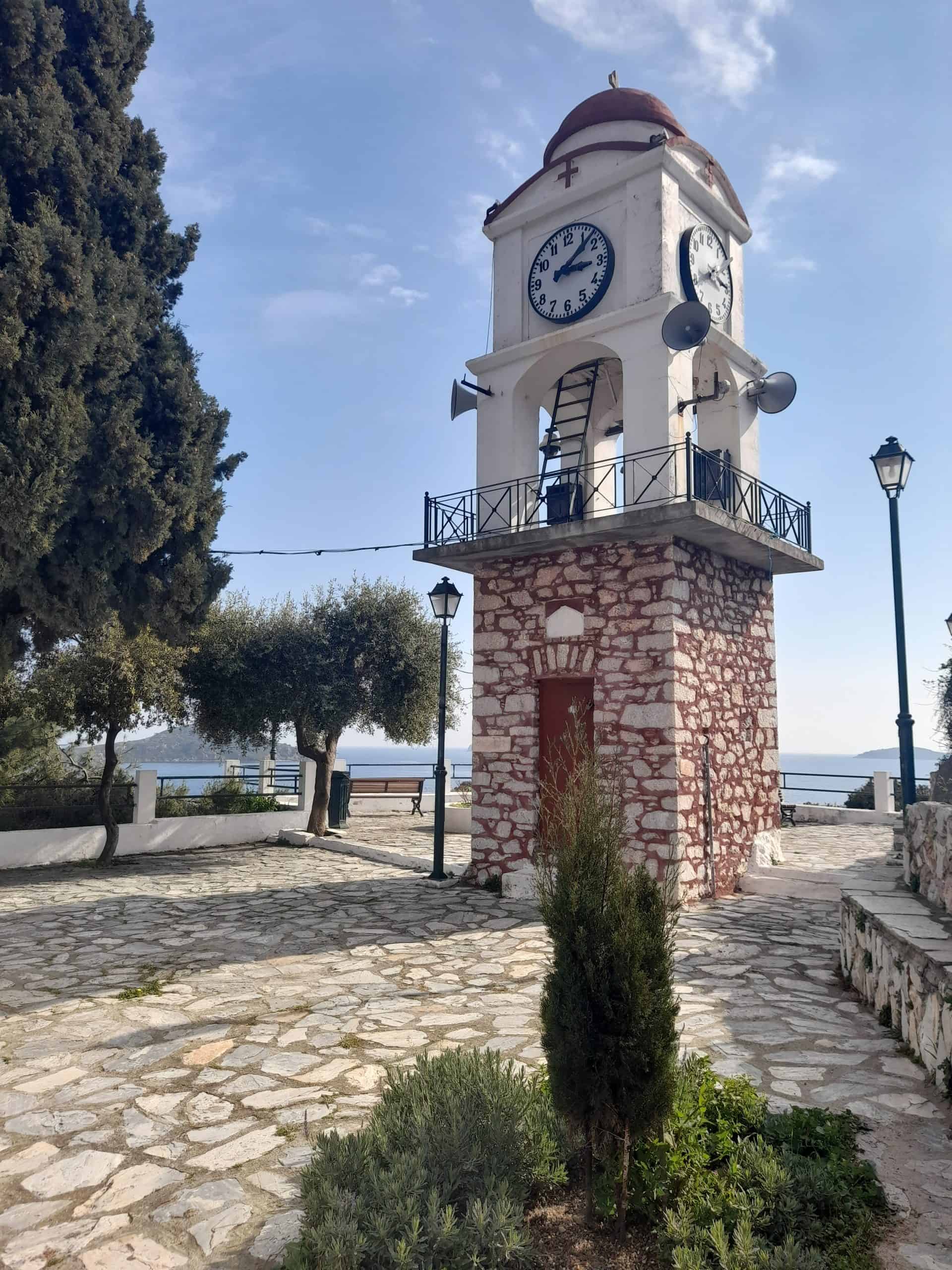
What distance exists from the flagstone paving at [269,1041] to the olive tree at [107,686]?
3816mm

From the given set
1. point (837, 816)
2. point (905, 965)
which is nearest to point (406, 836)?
point (837, 816)

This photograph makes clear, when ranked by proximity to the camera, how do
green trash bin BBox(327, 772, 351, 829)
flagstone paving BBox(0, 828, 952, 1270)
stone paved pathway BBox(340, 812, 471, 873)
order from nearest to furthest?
flagstone paving BBox(0, 828, 952, 1270)
stone paved pathway BBox(340, 812, 471, 873)
green trash bin BBox(327, 772, 351, 829)

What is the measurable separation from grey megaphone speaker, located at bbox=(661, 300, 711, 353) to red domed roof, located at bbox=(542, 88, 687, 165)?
2904 millimetres

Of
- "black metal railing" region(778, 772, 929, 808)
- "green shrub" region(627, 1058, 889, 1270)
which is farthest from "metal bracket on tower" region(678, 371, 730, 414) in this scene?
"black metal railing" region(778, 772, 929, 808)

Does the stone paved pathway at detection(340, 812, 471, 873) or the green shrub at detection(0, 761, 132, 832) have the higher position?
the green shrub at detection(0, 761, 132, 832)

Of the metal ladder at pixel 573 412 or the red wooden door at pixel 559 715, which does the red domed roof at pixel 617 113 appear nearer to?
the metal ladder at pixel 573 412

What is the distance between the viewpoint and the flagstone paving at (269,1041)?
10.1ft

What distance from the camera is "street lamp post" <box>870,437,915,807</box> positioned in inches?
348

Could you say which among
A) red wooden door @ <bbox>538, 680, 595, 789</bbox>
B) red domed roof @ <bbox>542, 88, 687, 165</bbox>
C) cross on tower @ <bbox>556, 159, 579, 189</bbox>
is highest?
red domed roof @ <bbox>542, 88, 687, 165</bbox>

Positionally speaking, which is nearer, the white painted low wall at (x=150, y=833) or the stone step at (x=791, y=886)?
the stone step at (x=791, y=886)

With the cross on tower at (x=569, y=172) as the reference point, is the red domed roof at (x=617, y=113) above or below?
above

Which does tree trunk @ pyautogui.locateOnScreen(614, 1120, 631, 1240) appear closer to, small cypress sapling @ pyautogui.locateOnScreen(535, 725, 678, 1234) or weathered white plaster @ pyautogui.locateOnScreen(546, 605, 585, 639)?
small cypress sapling @ pyautogui.locateOnScreen(535, 725, 678, 1234)

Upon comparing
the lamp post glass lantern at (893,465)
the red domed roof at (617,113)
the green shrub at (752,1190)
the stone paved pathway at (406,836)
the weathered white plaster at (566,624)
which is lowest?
the stone paved pathway at (406,836)

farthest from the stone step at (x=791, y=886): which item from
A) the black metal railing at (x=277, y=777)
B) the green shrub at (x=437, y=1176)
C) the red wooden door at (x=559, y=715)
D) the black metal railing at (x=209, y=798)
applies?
the black metal railing at (x=209, y=798)
